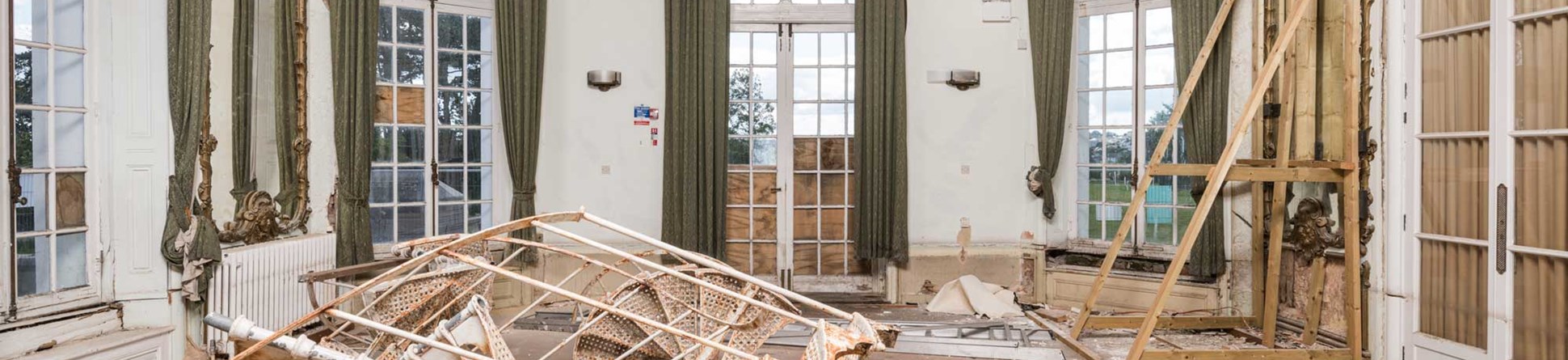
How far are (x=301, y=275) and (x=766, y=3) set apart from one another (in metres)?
3.76

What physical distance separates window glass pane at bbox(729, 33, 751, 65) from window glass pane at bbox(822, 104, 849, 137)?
0.72m

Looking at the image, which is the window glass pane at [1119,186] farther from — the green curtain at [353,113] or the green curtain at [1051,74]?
the green curtain at [353,113]

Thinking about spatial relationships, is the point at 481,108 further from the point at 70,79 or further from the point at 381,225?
the point at 70,79

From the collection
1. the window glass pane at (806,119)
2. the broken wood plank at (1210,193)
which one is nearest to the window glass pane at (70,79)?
the window glass pane at (806,119)

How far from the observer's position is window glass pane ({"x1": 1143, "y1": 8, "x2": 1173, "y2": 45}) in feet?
20.5

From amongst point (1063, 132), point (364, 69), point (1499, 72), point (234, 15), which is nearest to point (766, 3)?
point (1063, 132)

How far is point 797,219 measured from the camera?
6992 millimetres

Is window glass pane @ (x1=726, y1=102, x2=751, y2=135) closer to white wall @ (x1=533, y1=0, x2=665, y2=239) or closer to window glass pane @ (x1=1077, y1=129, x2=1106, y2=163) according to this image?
white wall @ (x1=533, y1=0, x2=665, y2=239)

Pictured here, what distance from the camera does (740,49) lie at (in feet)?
22.8

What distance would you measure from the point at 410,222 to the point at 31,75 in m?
2.47

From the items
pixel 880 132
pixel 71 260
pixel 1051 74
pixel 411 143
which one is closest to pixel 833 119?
pixel 880 132

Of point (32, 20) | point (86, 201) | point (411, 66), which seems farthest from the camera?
point (411, 66)

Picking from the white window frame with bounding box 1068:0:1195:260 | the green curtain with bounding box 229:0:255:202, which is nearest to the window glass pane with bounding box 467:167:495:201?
the green curtain with bounding box 229:0:255:202

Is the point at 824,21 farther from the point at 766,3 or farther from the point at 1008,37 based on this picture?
the point at 1008,37
